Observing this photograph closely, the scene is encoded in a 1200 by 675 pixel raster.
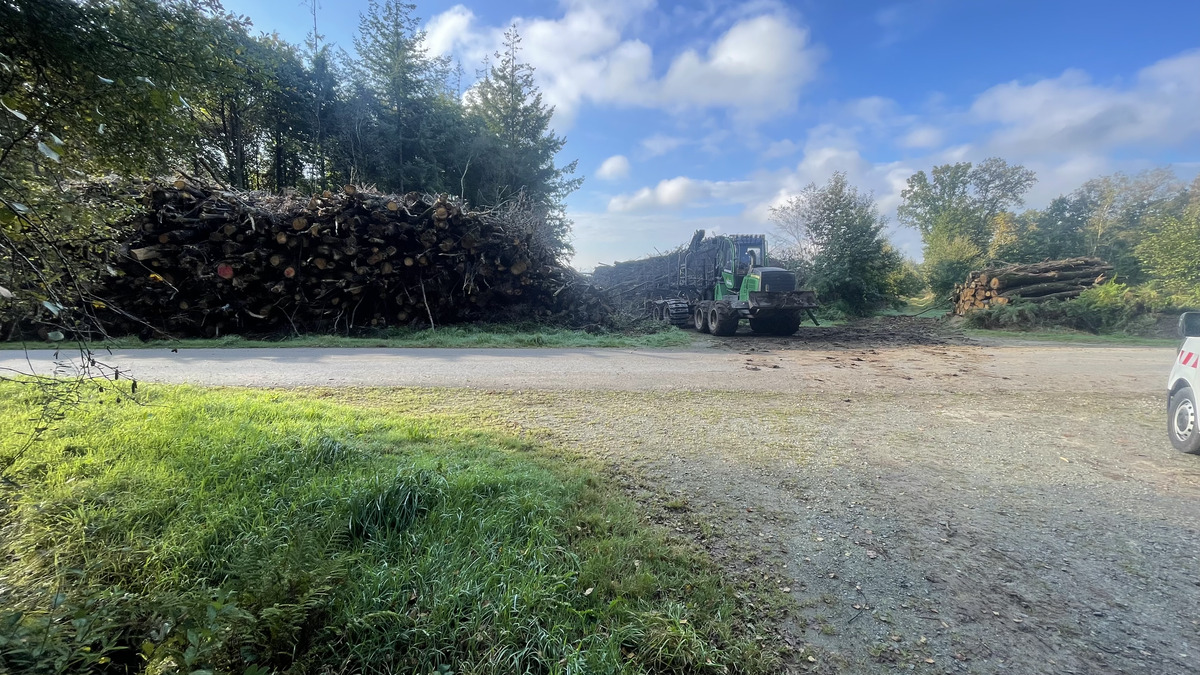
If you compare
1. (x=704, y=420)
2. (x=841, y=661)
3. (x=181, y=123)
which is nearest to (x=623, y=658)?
(x=841, y=661)

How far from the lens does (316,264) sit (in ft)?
37.5

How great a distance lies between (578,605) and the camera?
6.76 feet

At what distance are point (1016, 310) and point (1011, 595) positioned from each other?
20.4m

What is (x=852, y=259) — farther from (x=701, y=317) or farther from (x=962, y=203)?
(x=962, y=203)

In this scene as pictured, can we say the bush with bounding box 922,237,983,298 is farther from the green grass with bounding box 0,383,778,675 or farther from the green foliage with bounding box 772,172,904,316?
the green grass with bounding box 0,383,778,675

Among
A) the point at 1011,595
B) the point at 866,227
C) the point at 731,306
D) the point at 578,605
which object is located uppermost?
the point at 866,227

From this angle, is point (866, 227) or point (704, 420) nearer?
point (704, 420)

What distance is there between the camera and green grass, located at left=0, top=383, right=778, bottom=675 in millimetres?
1740

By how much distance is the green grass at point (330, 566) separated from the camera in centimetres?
174

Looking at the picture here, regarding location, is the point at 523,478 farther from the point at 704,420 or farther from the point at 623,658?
the point at 704,420

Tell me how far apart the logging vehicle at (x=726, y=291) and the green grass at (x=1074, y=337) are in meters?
5.81

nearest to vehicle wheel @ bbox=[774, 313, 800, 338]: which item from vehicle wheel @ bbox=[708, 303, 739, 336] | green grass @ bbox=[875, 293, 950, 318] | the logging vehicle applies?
the logging vehicle

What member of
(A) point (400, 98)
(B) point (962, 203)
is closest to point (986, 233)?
(B) point (962, 203)

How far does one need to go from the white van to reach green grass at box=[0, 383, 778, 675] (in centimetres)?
506
